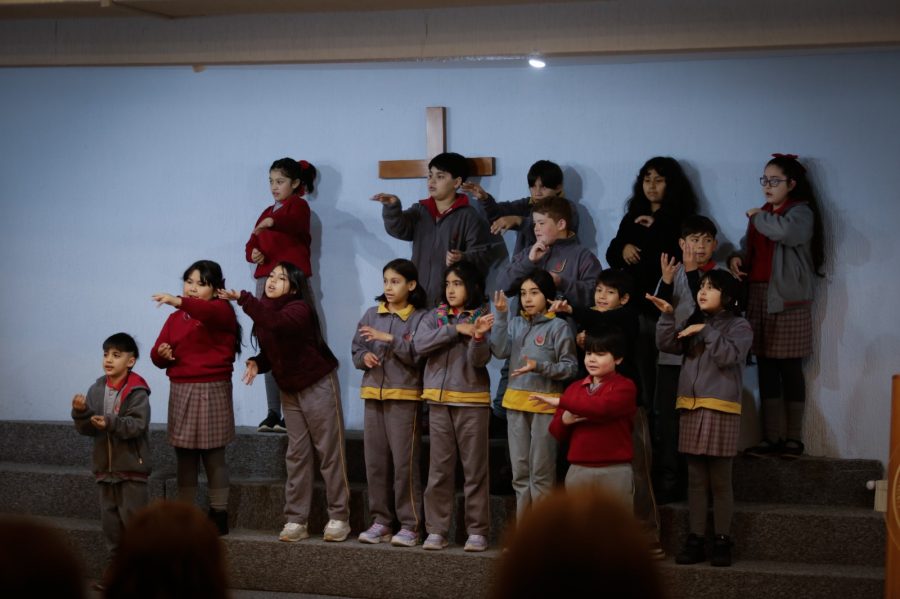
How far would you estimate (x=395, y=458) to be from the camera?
4.83 meters

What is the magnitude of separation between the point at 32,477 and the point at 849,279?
414 cm

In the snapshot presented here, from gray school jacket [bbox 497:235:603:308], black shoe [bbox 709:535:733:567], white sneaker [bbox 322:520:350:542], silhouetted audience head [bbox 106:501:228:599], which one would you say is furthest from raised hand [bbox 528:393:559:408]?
silhouetted audience head [bbox 106:501:228:599]

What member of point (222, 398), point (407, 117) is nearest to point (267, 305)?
point (222, 398)

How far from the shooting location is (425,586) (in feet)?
15.1

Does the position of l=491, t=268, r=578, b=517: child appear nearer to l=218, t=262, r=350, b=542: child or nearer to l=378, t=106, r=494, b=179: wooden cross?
l=218, t=262, r=350, b=542: child

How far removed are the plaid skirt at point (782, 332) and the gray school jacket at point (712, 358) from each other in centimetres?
49

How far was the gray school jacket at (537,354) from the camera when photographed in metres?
4.52

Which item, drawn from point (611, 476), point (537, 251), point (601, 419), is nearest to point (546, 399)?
point (601, 419)

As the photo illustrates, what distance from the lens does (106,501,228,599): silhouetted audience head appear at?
5.28 feet

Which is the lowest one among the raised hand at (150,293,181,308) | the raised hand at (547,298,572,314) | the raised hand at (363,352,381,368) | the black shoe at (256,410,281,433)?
the black shoe at (256,410,281,433)

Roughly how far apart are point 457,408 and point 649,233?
4.01 feet

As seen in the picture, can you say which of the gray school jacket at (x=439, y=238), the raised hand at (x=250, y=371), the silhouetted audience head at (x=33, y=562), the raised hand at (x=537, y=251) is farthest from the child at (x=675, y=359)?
the silhouetted audience head at (x=33, y=562)

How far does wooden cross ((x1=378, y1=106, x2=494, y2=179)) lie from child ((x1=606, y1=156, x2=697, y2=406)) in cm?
78

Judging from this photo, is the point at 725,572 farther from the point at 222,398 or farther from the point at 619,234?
the point at 222,398
